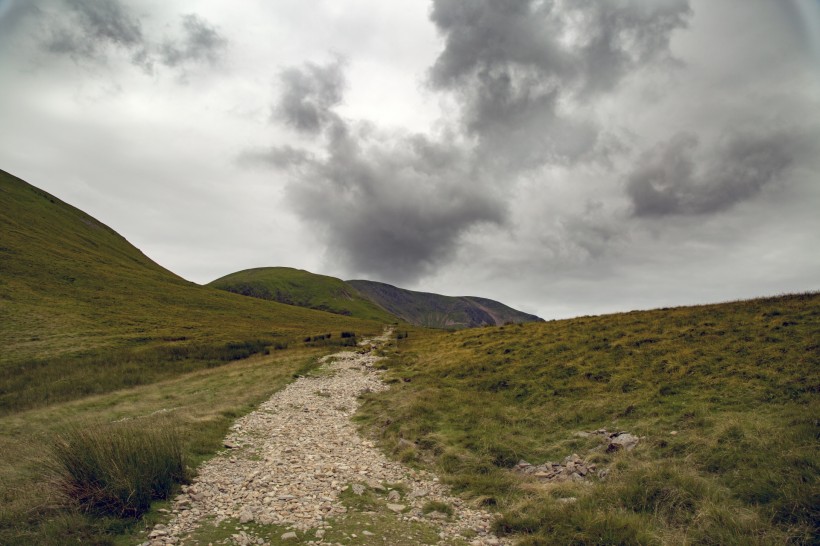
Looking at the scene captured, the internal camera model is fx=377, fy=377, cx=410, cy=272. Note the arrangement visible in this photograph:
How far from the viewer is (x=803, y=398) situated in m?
13.4

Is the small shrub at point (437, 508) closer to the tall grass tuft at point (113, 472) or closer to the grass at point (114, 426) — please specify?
the grass at point (114, 426)

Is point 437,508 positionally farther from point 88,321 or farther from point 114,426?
point 88,321

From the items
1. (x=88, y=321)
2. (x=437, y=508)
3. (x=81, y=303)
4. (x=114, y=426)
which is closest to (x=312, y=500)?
(x=437, y=508)

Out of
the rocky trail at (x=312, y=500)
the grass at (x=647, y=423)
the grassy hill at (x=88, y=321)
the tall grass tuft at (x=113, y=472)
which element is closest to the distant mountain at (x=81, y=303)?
the grassy hill at (x=88, y=321)

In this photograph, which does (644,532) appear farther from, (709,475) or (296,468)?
(296,468)

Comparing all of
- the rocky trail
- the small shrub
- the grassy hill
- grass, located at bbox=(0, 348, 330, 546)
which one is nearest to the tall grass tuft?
grass, located at bbox=(0, 348, 330, 546)

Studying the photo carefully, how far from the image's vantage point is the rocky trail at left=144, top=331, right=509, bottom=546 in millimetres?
8625

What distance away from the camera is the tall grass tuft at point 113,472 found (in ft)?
28.7

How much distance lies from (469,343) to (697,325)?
19699 mm

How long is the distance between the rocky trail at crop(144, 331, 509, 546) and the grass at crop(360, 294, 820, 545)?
47.1 inches

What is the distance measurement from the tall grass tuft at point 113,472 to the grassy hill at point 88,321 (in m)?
23.8

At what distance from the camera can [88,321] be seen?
5019 centimetres

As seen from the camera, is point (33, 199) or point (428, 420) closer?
point (428, 420)

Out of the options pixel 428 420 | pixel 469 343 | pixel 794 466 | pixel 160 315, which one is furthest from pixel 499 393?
pixel 160 315
